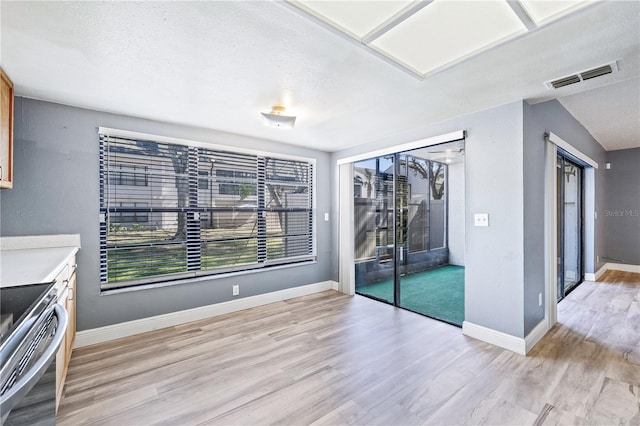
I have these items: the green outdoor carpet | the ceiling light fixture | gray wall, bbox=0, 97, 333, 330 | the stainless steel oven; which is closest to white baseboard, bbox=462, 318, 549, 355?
the green outdoor carpet

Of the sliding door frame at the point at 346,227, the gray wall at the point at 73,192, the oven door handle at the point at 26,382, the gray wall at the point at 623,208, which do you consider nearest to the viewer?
the oven door handle at the point at 26,382

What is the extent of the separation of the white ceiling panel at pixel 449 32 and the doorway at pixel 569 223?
2.66 m

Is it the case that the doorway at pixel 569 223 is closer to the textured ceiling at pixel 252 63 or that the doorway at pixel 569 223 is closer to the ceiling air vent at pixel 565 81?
the ceiling air vent at pixel 565 81

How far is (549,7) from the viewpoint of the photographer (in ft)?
4.75

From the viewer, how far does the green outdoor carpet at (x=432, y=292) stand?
11.6 ft

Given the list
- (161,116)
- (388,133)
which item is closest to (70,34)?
(161,116)

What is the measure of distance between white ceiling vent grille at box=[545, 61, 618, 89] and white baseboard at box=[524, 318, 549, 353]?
2194 mm

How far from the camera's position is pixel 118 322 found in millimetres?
2910

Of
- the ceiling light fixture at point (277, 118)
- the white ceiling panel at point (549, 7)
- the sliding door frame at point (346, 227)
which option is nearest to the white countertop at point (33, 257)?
the ceiling light fixture at point (277, 118)

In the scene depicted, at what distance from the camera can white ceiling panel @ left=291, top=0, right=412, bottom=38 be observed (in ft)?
4.65

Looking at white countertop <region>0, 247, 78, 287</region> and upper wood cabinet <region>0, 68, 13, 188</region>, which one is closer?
white countertop <region>0, 247, 78, 287</region>

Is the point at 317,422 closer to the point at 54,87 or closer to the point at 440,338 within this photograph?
the point at 440,338

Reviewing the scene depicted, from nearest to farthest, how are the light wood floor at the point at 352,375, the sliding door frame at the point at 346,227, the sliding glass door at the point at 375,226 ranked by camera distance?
the light wood floor at the point at 352,375
the sliding glass door at the point at 375,226
the sliding door frame at the point at 346,227

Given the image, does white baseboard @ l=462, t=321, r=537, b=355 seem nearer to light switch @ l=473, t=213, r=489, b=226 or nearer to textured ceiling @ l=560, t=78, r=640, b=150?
light switch @ l=473, t=213, r=489, b=226
